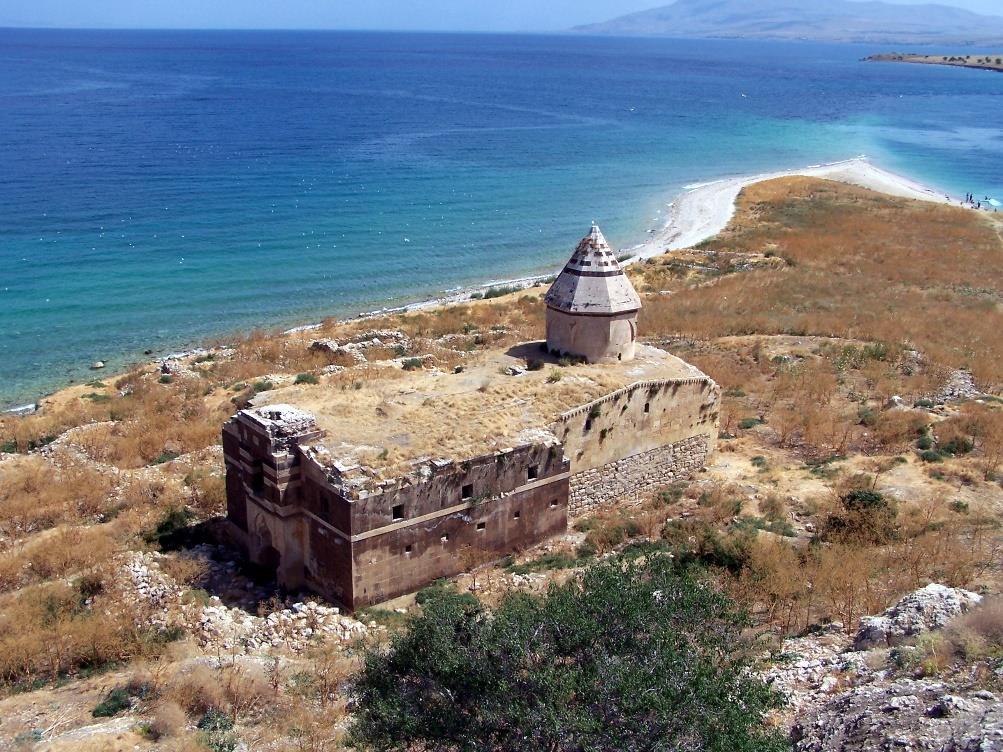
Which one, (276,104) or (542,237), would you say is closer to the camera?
(542,237)

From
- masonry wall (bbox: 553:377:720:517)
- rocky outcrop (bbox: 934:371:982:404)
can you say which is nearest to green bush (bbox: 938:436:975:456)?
rocky outcrop (bbox: 934:371:982:404)

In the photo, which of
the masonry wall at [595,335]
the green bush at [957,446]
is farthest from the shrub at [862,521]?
the masonry wall at [595,335]

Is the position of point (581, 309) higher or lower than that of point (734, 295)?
higher

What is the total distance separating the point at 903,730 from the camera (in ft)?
32.3

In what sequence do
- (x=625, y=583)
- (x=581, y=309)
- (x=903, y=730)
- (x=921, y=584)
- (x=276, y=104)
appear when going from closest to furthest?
(x=903, y=730) < (x=625, y=583) < (x=921, y=584) < (x=581, y=309) < (x=276, y=104)

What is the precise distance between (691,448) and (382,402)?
25.9 ft

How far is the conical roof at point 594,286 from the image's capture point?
21031 mm

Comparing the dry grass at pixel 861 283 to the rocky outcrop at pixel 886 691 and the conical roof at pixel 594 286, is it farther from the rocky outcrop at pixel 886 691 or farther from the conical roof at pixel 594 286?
the rocky outcrop at pixel 886 691

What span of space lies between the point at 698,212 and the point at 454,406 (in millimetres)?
45663

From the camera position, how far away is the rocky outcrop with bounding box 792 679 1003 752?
943 centimetres

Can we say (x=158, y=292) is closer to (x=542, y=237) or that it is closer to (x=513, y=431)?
(x=542, y=237)

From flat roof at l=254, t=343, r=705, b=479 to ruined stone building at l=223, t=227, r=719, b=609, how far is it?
0.04 meters

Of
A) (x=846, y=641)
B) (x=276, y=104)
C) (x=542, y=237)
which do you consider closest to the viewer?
(x=846, y=641)

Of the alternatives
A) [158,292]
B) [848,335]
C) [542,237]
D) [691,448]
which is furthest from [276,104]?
[691,448]
